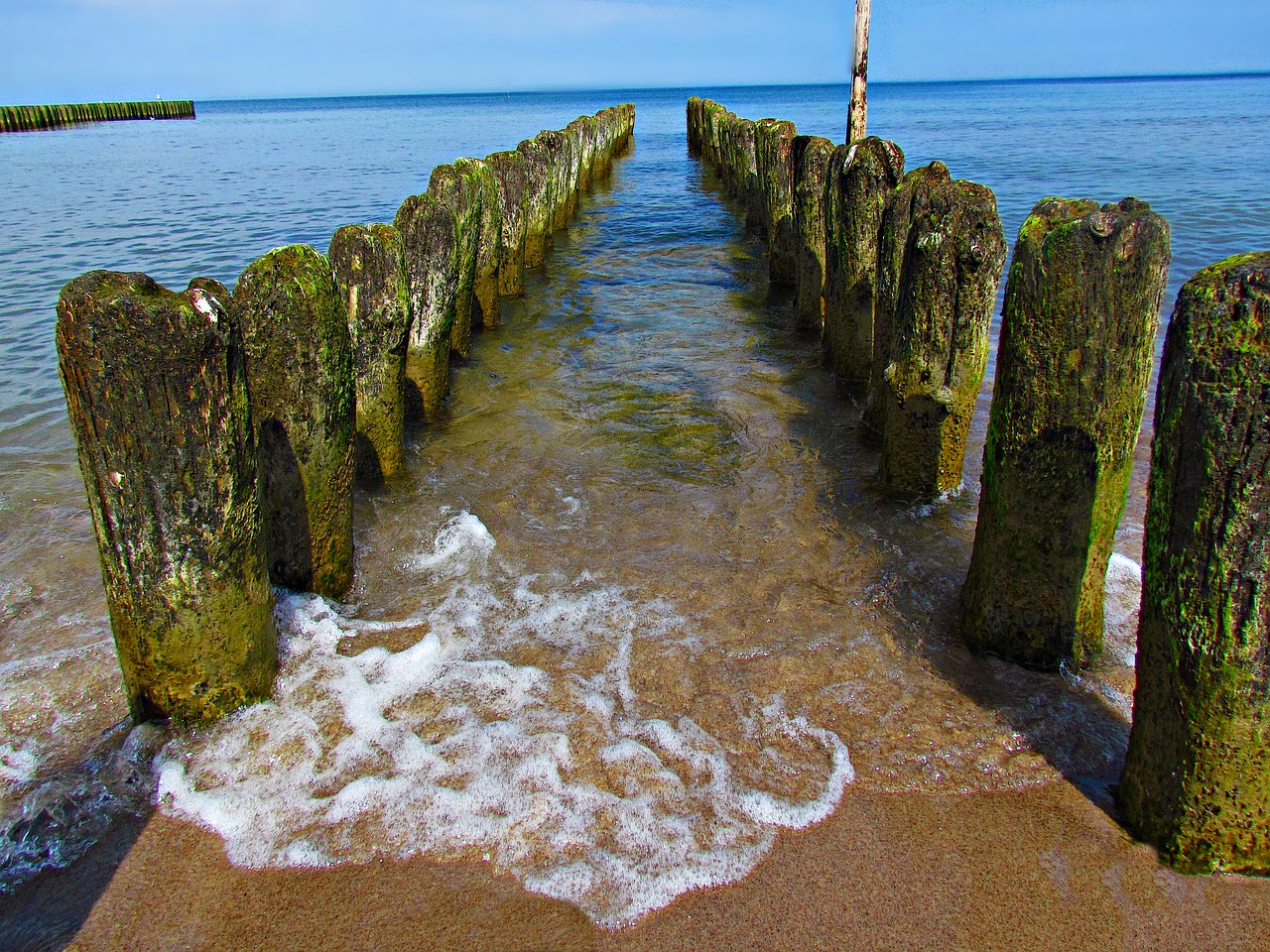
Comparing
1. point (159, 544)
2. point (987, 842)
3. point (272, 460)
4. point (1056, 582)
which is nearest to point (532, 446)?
point (272, 460)

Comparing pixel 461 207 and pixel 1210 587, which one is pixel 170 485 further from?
pixel 461 207

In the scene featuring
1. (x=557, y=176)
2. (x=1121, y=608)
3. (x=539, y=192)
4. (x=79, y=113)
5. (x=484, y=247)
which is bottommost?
(x=1121, y=608)

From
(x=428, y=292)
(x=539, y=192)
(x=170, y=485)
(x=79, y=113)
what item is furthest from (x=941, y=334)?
(x=79, y=113)

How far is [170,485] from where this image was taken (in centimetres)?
281

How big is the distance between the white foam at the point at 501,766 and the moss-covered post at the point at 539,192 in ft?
27.6

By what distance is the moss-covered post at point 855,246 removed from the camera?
600 centimetres

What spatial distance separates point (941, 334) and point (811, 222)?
366cm

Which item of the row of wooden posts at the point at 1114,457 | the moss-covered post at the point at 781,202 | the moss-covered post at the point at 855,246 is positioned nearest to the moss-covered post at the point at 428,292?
the moss-covered post at the point at 855,246

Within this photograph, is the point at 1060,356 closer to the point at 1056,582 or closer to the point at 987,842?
the point at 1056,582

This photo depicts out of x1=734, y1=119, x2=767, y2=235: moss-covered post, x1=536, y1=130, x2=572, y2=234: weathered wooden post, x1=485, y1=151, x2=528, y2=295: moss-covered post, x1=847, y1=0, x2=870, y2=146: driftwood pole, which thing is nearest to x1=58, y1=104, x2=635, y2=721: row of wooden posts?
x1=485, y1=151, x2=528, y2=295: moss-covered post

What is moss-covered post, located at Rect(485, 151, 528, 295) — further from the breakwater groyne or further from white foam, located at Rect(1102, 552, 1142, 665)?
the breakwater groyne

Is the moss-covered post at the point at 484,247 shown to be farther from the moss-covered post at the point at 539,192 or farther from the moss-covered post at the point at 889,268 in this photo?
the moss-covered post at the point at 889,268

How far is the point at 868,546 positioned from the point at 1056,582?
1.27 metres

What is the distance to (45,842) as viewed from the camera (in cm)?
271
